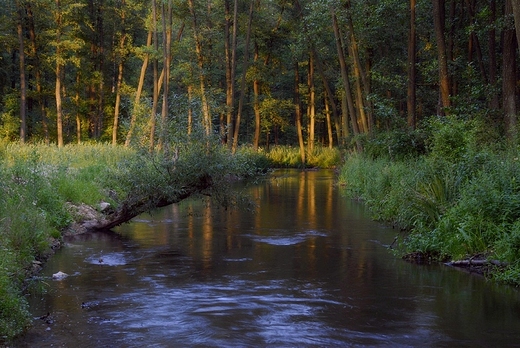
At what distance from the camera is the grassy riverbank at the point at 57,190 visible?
27.1 ft

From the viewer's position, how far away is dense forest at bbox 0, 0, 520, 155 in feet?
79.4

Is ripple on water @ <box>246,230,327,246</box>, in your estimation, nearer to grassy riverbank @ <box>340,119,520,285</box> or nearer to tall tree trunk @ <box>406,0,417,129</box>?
grassy riverbank @ <box>340,119,520,285</box>

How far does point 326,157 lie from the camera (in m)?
43.3

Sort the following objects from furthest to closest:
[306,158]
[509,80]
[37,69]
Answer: [306,158] < [37,69] < [509,80]

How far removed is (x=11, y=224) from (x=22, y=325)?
11.3 feet

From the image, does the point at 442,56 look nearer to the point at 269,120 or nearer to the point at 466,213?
the point at 466,213

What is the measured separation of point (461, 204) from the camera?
10805mm

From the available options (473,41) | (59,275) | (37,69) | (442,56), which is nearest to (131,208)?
(59,275)

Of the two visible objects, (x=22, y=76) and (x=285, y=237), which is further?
(x=22, y=76)

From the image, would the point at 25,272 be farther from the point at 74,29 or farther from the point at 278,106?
the point at 278,106

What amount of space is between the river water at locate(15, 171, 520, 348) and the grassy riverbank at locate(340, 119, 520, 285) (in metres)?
0.56

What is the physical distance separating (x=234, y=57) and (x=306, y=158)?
12.1 meters

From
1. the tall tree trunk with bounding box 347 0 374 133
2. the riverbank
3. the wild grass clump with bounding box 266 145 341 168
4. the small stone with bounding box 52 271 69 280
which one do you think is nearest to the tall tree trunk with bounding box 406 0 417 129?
the tall tree trunk with bounding box 347 0 374 133

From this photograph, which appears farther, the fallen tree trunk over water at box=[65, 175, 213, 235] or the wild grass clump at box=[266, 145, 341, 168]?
the wild grass clump at box=[266, 145, 341, 168]
